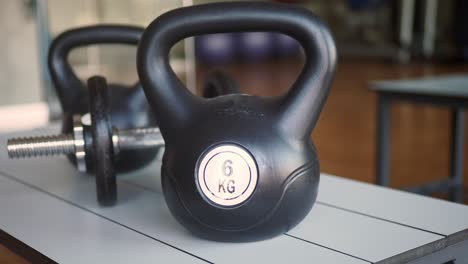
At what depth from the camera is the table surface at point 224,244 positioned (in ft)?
1.74

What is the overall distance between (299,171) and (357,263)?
9 centimetres

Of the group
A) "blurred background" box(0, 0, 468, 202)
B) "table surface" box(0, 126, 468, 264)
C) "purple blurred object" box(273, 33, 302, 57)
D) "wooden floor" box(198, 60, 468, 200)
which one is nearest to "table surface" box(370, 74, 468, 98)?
"blurred background" box(0, 0, 468, 202)

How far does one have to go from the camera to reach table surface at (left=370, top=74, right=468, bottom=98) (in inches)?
67.4

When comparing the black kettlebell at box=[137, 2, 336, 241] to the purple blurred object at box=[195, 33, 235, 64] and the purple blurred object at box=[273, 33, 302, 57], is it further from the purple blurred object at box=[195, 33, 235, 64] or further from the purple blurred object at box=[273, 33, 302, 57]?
the purple blurred object at box=[273, 33, 302, 57]

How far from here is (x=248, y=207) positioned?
533 millimetres

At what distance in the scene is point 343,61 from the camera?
824 centimetres

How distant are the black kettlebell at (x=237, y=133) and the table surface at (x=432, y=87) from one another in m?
1.21

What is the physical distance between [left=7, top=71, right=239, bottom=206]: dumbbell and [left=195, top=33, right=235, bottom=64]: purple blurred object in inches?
297

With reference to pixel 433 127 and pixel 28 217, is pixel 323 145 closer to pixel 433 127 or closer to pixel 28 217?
pixel 433 127

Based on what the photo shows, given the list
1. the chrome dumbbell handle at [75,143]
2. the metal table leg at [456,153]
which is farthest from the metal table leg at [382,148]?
the chrome dumbbell handle at [75,143]

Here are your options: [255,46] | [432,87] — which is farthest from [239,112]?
[255,46]

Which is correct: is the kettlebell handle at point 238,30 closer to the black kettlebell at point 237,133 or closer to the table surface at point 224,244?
the black kettlebell at point 237,133

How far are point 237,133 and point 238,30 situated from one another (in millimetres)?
95

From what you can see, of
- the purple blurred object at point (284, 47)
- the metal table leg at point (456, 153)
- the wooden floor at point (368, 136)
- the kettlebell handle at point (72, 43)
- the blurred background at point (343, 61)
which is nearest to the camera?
the kettlebell handle at point (72, 43)
